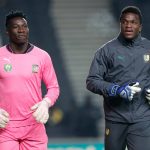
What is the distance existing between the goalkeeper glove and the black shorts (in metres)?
0.35

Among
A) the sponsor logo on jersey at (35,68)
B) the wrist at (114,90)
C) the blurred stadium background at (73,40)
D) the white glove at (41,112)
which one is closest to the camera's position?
the white glove at (41,112)

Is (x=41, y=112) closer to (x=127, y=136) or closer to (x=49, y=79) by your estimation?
Answer: (x=49, y=79)

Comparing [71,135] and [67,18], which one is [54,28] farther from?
[71,135]

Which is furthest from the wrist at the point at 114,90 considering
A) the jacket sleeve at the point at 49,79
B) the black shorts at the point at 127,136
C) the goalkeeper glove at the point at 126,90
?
the jacket sleeve at the point at 49,79

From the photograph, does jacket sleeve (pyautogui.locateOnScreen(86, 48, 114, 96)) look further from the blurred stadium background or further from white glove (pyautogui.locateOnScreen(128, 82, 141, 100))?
the blurred stadium background

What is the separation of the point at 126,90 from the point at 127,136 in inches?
22.2

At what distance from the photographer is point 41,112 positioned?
716 centimetres

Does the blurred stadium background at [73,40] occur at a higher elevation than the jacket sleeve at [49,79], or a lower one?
lower

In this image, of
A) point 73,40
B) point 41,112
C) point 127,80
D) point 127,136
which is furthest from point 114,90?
point 73,40

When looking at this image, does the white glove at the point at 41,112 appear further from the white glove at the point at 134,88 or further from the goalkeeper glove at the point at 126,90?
the white glove at the point at 134,88

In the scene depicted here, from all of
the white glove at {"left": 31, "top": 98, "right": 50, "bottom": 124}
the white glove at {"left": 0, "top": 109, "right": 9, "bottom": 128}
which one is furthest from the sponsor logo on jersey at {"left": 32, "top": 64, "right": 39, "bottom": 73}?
the white glove at {"left": 0, "top": 109, "right": 9, "bottom": 128}

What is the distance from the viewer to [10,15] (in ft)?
24.4

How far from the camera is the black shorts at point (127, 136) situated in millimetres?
7473

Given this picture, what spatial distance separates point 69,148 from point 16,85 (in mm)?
4764
